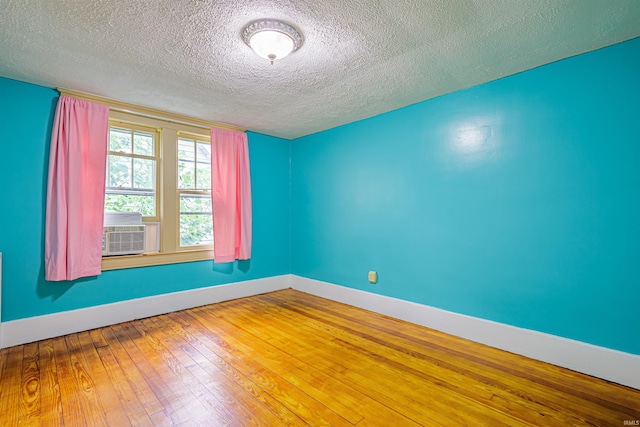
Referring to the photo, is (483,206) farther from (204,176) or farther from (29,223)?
(29,223)

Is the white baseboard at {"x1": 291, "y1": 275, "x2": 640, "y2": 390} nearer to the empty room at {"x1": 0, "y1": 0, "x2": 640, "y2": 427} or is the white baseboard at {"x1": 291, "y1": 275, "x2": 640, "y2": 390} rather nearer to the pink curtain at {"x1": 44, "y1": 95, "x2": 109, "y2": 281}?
the empty room at {"x1": 0, "y1": 0, "x2": 640, "y2": 427}

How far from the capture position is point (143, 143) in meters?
3.54

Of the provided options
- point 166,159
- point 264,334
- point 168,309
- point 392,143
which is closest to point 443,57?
point 392,143

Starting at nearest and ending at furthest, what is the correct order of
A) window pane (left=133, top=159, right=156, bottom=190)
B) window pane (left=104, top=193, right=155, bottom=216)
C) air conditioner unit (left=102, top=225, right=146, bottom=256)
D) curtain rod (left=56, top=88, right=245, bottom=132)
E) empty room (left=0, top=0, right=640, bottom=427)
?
empty room (left=0, top=0, right=640, bottom=427) → curtain rod (left=56, top=88, right=245, bottom=132) → air conditioner unit (left=102, top=225, right=146, bottom=256) → window pane (left=104, top=193, right=155, bottom=216) → window pane (left=133, top=159, right=156, bottom=190)

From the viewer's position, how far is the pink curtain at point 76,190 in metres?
2.82

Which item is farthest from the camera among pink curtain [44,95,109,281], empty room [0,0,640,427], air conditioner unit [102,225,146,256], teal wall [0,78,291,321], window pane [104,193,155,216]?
window pane [104,193,155,216]

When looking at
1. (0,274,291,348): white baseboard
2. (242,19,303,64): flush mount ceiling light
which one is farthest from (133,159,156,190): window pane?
(242,19,303,64): flush mount ceiling light

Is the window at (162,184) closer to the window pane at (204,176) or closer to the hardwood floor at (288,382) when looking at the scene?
the window pane at (204,176)

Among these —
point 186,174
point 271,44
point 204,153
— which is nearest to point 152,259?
point 186,174

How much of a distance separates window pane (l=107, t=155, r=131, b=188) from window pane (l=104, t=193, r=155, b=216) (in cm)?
14

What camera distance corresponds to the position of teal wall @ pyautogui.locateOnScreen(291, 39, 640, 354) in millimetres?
2129

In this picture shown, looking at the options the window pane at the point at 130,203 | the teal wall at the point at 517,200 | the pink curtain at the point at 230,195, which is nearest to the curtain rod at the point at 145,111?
the pink curtain at the point at 230,195

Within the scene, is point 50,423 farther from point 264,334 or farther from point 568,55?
point 568,55

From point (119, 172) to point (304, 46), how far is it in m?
2.65
